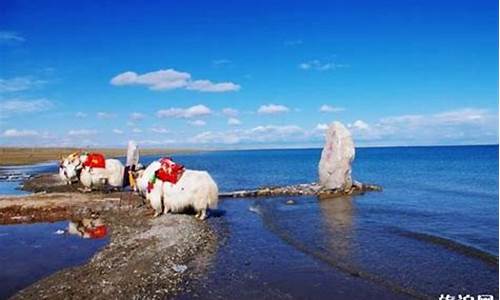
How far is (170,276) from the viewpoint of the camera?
10719 millimetres

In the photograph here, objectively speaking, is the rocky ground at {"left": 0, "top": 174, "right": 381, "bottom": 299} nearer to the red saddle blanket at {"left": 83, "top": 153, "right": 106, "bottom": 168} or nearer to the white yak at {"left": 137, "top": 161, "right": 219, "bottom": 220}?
the white yak at {"left": 137, "top": 161, "right": 219, "bottom": 220}

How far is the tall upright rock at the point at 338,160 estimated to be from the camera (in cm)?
2739

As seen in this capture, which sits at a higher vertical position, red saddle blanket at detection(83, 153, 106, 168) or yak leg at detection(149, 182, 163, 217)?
red saddle blanket at detection(83, 153, 106, 168)

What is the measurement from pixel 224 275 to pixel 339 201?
44.9 ft

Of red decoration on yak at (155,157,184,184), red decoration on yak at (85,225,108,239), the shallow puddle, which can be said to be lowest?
the shallow puddle

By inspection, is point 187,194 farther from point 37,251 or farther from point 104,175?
point 104,175

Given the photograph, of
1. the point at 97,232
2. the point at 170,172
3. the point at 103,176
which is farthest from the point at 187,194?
the point at 103,176

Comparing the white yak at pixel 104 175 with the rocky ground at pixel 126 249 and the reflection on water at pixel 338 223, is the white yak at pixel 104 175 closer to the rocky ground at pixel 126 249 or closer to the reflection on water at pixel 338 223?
the rocky ground at pixel 126 249

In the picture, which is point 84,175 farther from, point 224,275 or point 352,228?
point 224,275

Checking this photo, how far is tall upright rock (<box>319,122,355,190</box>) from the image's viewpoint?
89.9 feet

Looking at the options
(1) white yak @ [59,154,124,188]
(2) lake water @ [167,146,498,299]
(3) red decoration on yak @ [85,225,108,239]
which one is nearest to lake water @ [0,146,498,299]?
(2) lake water @ [167,146,498,299]

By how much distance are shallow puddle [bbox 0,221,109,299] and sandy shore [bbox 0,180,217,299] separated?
48 cm

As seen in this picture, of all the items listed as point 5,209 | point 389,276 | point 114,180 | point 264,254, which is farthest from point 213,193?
point 114,180

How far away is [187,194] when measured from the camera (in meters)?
17.5
